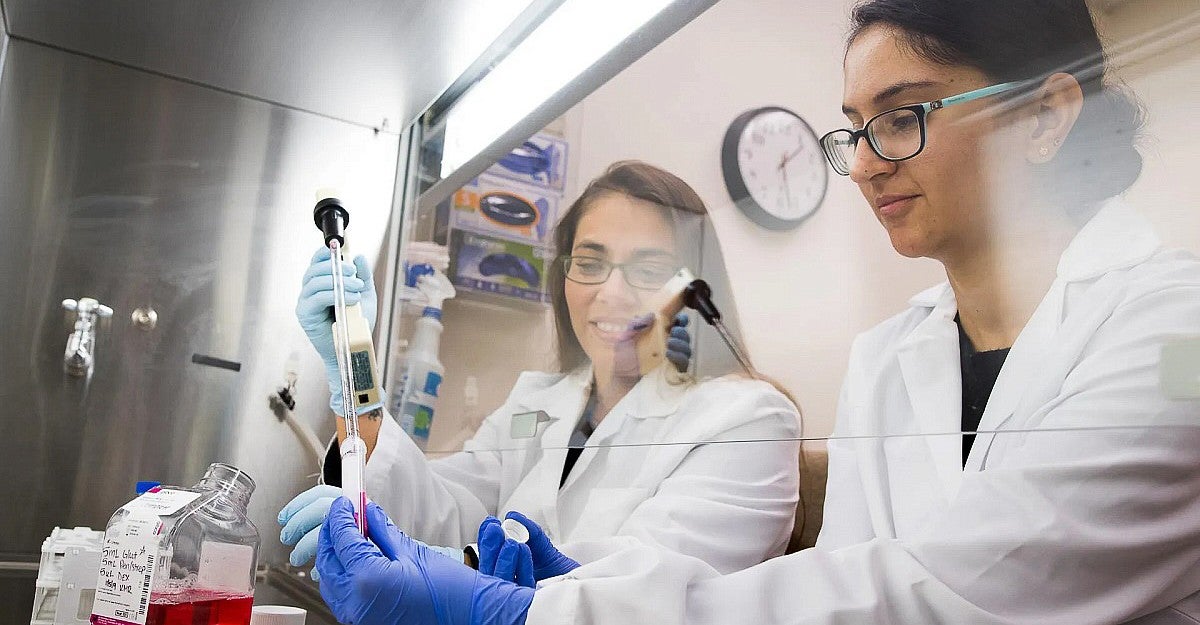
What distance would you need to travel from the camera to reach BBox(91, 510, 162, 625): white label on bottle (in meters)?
1.04

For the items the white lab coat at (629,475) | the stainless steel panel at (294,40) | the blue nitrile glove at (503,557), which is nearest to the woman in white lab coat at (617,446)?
the white lab coat at (629,475)

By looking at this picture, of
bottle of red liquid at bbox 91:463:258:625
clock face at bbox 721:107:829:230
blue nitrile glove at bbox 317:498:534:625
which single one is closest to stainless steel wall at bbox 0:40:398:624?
bottle of red liquid at bbox 91:463:258:625

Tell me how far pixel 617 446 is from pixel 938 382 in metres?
0.53

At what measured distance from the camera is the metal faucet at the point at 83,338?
190 cm

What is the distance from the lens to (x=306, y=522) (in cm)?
137

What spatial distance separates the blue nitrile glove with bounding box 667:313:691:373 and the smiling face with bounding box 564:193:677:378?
0.08m

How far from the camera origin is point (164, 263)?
2037 mm

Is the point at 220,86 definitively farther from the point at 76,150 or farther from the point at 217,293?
the point at 217,293

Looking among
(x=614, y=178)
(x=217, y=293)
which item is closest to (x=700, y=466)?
(x=614, y=178)

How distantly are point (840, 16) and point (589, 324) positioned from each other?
61 cm

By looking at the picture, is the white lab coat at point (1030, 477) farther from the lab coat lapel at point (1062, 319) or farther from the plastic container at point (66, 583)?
the plastic container at point (66, 583)

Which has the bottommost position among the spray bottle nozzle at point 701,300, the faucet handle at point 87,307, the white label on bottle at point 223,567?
the white label on bottle at point 223,567

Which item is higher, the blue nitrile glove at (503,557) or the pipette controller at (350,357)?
the pipette controller at (350,357)

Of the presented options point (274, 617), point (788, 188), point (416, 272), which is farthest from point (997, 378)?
point (416, 272)
